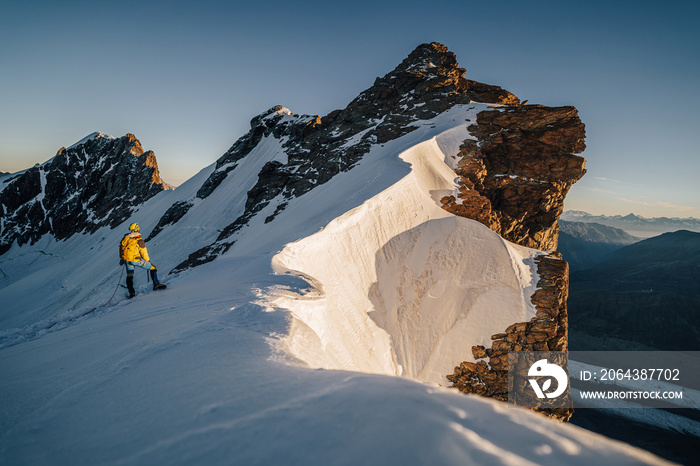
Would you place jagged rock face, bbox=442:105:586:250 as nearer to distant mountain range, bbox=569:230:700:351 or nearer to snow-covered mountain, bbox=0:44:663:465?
snow-covered mountain, bbox=0:44:663:465

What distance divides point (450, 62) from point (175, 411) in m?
37.7

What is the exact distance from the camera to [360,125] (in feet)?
93.4

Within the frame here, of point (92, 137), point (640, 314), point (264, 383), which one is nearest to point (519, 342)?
point (264, 383)

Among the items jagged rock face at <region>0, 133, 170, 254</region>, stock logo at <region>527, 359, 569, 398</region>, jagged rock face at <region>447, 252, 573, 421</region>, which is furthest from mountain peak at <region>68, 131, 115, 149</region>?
stock logo at <region>527, 359, 569, 398</region>

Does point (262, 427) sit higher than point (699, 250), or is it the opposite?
point (262, 427)

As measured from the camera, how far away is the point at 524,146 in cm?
2152

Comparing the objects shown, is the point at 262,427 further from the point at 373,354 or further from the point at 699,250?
the point at 699,250

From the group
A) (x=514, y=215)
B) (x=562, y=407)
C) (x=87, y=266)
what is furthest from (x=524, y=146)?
(x=87, y=266)

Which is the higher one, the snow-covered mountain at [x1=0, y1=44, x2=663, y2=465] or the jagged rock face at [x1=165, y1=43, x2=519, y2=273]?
the jagged rock face at [x1=165, y1=43, x2=519, y2=273]

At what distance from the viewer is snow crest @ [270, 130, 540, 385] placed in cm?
1186

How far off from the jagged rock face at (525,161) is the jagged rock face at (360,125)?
20.3 feet

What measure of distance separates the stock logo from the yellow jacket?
18.3 meters

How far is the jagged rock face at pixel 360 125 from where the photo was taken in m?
24.2

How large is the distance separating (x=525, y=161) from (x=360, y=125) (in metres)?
15.4
